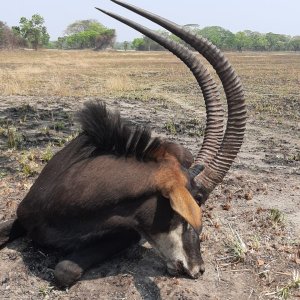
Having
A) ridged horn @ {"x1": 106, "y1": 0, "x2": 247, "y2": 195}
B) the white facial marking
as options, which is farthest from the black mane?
the white facial marking

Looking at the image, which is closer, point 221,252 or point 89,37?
point 221,252

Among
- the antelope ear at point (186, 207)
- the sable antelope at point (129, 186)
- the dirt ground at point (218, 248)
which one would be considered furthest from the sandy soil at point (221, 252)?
the antelope ear at point (186, 207)

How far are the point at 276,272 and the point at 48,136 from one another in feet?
20.8

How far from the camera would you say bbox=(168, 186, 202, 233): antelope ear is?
12.3 ft

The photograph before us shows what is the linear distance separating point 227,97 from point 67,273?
7.11 ft

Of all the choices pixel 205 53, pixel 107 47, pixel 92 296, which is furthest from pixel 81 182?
pixel 107 47

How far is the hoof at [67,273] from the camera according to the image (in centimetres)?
414

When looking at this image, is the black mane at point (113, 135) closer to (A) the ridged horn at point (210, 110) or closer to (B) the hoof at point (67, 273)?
(A) the ridged horn at point (210, 110)

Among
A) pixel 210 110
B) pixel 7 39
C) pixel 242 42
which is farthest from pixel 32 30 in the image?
pixel 210 110

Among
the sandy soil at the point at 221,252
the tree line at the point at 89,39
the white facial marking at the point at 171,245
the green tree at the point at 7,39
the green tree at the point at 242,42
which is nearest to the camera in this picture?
the white facial marking at the point at 171,245

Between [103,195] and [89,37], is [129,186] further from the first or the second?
[89,37]

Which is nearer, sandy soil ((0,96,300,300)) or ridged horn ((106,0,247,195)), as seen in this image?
sandy soil ((0,96,300,300))

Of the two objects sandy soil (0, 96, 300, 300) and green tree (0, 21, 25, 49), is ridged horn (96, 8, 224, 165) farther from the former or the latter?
green tree (0, 21, 25, 49)

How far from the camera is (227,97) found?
4.57m
